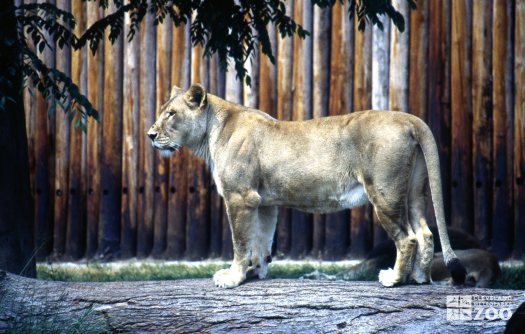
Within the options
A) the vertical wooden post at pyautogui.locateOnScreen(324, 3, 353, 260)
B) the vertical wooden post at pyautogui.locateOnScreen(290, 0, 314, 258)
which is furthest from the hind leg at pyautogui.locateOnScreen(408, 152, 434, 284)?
the vertical wooden post at pyautogui.locateOnScreen(290, 0, 314, 258)

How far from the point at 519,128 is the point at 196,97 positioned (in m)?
4.70

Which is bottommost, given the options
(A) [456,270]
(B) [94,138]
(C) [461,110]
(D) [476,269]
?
(D) [476,269]

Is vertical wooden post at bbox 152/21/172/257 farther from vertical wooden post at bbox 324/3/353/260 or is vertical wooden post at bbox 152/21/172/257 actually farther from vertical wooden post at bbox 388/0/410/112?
vertical wooden post at bbox 388/0/410/112

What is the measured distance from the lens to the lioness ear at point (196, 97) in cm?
727

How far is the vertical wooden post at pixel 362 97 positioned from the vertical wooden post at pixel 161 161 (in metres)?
2.41

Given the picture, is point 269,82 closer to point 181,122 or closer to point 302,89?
point 302,89

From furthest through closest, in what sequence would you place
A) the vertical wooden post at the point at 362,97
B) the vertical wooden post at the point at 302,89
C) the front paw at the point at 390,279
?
the vertical wooden post at the point at 302,89 → the vertical wooden post at the point at 362,97 → the front paw at the point at 390,279

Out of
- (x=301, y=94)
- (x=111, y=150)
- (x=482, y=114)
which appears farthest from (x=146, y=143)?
(x=482, y=114)

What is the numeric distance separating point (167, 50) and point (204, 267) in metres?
2.86

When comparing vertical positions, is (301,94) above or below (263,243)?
above

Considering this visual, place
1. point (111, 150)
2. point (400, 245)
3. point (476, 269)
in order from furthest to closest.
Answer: point (111, 150), point (476, 269), point (400, 245)

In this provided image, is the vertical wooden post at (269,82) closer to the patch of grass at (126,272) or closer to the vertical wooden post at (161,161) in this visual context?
the vertical wooden post at (161,161)

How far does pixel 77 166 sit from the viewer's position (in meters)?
11.9

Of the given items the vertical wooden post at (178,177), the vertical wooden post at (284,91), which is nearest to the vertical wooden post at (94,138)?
the vertical wooden post at (178,177)
